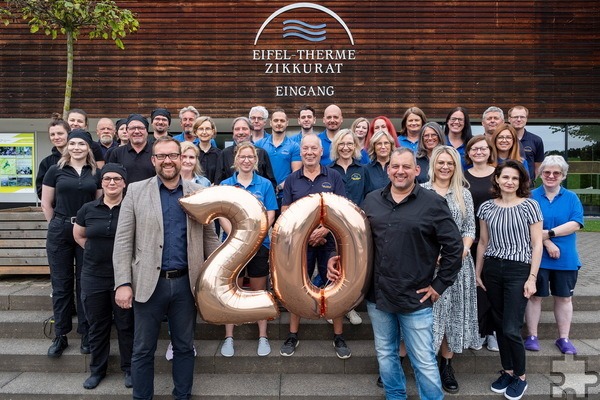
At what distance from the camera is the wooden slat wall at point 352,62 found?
1183 centimetres

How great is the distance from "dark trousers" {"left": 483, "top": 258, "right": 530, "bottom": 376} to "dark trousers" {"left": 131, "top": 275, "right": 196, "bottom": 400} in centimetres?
239

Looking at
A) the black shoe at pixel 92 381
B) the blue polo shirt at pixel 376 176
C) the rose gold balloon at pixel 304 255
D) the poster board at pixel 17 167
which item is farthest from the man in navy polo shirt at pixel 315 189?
the poster board at pixel 17 167

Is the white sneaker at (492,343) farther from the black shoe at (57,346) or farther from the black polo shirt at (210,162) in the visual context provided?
the black shoe at (57,346)

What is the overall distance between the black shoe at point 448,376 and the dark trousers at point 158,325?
2125 mm

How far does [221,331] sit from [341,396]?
55.5 inches

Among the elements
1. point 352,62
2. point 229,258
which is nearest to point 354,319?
point 229,258

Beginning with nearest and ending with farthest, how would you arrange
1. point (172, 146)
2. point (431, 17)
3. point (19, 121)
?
1. point (172, 146)
2. point (431, 17)
3. point (19, 121)

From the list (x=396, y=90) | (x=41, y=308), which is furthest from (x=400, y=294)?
(x=396, y=90)

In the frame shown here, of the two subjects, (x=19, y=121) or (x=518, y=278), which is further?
(x=19, y=121)

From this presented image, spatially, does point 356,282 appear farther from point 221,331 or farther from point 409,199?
point 221,331

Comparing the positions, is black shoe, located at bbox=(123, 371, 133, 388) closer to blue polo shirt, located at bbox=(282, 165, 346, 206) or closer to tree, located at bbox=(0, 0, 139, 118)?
blue polo shirt, located at bbox=(282, 165, 346, 206)

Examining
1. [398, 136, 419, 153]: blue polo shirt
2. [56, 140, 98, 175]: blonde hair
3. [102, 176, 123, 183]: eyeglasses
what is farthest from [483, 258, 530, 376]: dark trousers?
[56, 140, 98, 175]: blonde hair

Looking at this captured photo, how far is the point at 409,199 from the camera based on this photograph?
293cm

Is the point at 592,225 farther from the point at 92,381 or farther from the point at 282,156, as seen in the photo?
the point at 92,381
